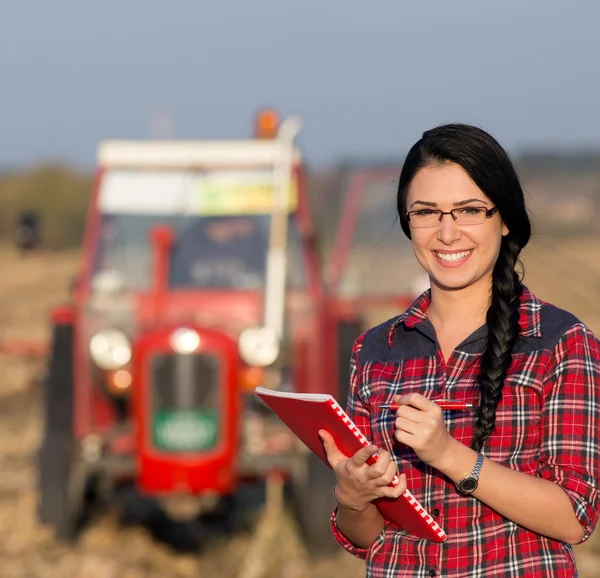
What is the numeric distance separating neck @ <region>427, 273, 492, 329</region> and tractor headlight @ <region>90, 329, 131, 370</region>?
462 cm

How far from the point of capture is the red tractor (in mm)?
6703

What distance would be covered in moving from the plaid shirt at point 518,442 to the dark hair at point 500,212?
1.0 inches

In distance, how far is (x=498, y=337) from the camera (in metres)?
2.48

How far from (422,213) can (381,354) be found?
11.1 inches

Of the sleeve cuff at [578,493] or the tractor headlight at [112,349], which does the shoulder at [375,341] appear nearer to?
the sleeve cuff at [578,493]

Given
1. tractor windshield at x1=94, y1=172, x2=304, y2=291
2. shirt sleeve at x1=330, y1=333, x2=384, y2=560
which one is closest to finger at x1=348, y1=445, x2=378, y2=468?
shirt sleeve at x1=330, y1=333, x2=384, y2=560

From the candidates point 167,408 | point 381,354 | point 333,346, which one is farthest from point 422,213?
point 333,346

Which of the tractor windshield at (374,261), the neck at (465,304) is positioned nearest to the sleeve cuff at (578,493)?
the neck at (465,304)

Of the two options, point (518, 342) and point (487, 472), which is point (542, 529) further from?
point (518, 342)

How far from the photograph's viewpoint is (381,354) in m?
2.68

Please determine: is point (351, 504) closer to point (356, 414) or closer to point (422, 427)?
point (356, 414)

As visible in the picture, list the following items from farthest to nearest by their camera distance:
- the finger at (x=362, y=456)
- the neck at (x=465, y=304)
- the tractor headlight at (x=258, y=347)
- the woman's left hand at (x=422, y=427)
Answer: the tractor headlight at (x=258, y=347) → the neck at (x=465, y=304) → the finger at (x=362, y=456) → the woman's left hand at (x=422, y=427)

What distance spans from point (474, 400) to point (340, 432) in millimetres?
245

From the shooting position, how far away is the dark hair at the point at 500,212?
244cm
